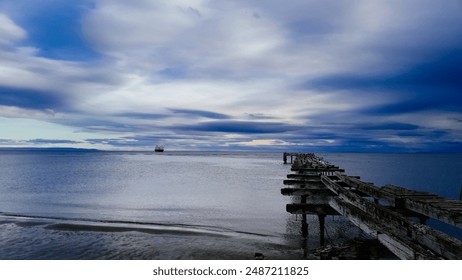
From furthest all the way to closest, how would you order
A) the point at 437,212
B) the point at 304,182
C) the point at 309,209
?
the point at 304,182 → the point at 309,209 → the point at 437,212

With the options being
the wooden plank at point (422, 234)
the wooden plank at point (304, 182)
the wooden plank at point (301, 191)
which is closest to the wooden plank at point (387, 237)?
the wooden plank at point (422, 234)

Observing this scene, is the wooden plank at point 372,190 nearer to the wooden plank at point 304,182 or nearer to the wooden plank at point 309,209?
the wooden plank at point 304,182

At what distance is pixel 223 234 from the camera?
14617mm

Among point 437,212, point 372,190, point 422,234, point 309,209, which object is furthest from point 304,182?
point 422,234

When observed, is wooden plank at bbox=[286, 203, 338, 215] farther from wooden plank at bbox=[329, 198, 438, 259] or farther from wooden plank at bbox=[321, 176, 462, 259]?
wooden plank at bbox=[321, 176, 462, 259]

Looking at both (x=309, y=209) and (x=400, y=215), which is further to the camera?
(x=309, y=209)

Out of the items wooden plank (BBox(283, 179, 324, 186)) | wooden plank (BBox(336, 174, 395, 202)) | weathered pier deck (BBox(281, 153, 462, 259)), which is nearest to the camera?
weathered pier deck (BBox(281, 153, 462, 259))

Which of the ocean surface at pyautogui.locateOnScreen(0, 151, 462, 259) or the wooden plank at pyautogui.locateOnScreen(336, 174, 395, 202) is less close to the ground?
the wooden plank at pyautogui.locateOnScreen(336, 174, 395, 202)

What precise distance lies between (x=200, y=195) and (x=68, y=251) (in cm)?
1634

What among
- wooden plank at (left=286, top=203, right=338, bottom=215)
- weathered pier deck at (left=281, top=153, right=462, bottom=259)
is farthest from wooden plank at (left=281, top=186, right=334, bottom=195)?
wooden plank at (left=286, top=203, right=338, bottom=215)

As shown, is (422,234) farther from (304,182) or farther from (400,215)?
(304,182)
